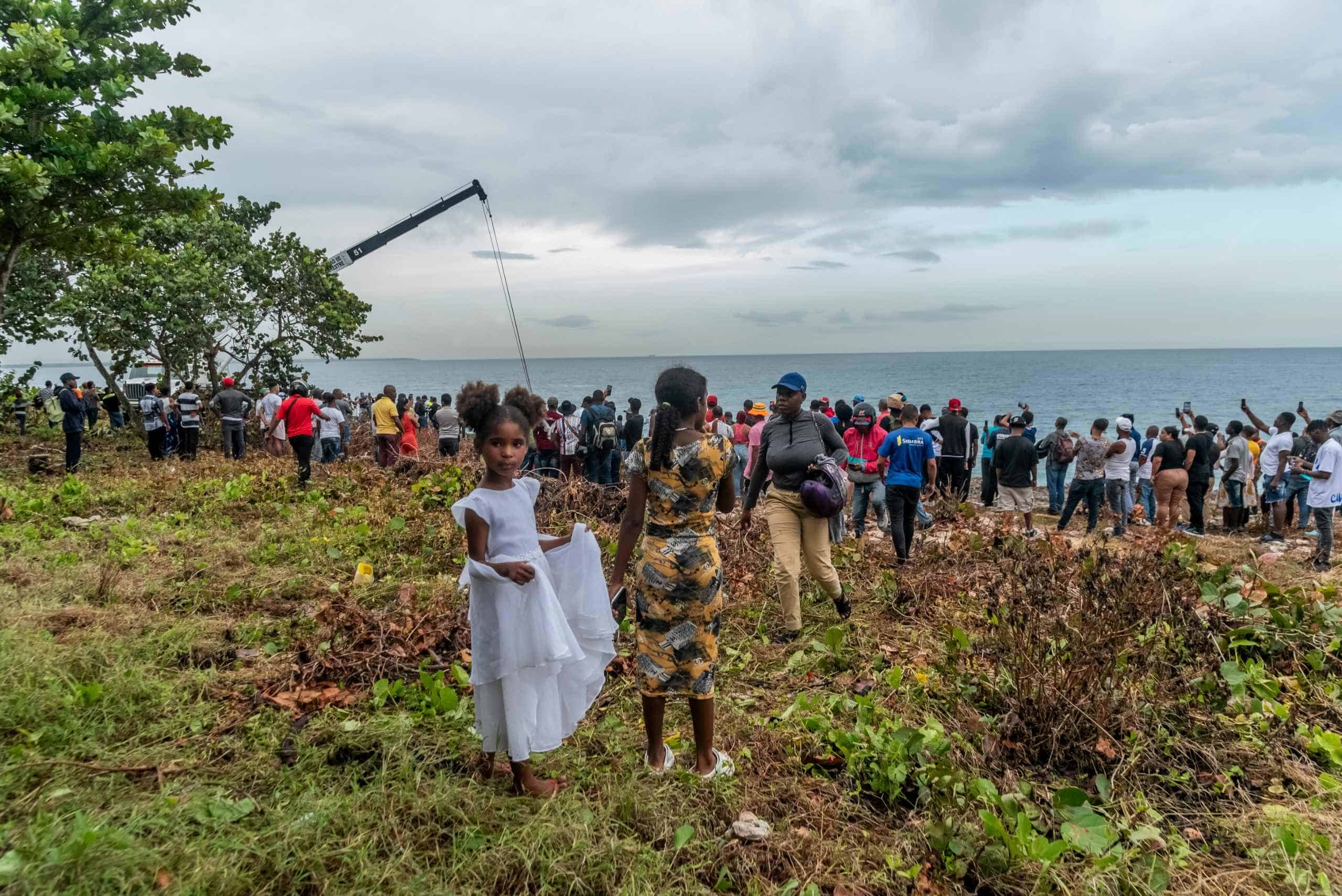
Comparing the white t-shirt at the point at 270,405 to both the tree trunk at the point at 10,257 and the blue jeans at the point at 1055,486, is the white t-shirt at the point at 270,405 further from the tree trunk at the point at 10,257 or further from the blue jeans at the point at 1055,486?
the blue jeans at the point at 1055,486

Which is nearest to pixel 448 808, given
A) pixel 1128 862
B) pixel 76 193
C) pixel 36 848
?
pixel 36 848

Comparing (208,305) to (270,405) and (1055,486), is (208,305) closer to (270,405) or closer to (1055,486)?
(270,405)

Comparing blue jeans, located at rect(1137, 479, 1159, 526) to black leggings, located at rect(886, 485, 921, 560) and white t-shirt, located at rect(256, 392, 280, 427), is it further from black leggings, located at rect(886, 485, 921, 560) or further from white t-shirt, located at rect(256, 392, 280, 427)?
white t-shirt, located at rect(256, 392, 280, 427)

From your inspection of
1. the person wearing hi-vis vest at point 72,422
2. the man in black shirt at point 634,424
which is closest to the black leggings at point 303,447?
the person wearing hi-vis vest at point 72,422

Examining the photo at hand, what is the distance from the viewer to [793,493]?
5.27 metres

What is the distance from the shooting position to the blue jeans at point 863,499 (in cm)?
941

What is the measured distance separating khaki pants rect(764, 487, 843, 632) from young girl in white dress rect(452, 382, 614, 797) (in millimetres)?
2277

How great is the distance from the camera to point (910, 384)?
Result: 326 ft

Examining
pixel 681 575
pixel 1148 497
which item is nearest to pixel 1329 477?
pixel 1148 497

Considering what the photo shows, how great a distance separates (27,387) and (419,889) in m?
24.8

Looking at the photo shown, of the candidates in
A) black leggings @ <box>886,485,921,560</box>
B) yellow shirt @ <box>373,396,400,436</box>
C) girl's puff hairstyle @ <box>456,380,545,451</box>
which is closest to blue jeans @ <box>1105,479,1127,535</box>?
black leggings @ <box>886,485,921,560</box>

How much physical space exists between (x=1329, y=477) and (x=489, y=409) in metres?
9.98

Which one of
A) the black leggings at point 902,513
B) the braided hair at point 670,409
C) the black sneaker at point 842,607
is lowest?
the black sneaker at point 842,607

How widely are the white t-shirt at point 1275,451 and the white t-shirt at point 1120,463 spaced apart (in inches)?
76.3
